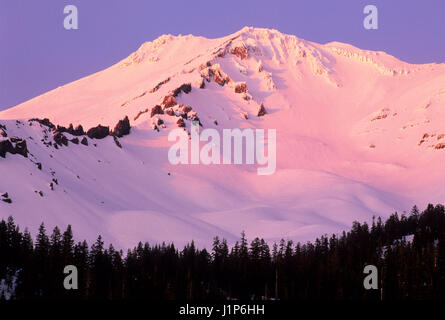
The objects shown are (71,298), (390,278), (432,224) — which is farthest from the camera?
(432,224)

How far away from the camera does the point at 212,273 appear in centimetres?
12744

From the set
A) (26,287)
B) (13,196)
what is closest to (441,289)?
(26,287)

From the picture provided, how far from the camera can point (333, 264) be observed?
4680 inches

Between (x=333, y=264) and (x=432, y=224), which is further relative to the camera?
(x=432, y=224)

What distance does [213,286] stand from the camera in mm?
122500

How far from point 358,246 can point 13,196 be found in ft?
350

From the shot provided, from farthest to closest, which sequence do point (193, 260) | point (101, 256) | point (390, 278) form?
1. point (193, 260)
2. point (101, 256)
3. point (390, 278)

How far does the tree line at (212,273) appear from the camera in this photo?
4190 inches

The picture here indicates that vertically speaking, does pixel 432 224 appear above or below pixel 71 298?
above

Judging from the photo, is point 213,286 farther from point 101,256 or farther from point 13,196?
point 13,196

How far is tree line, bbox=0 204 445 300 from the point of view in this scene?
106438mm
